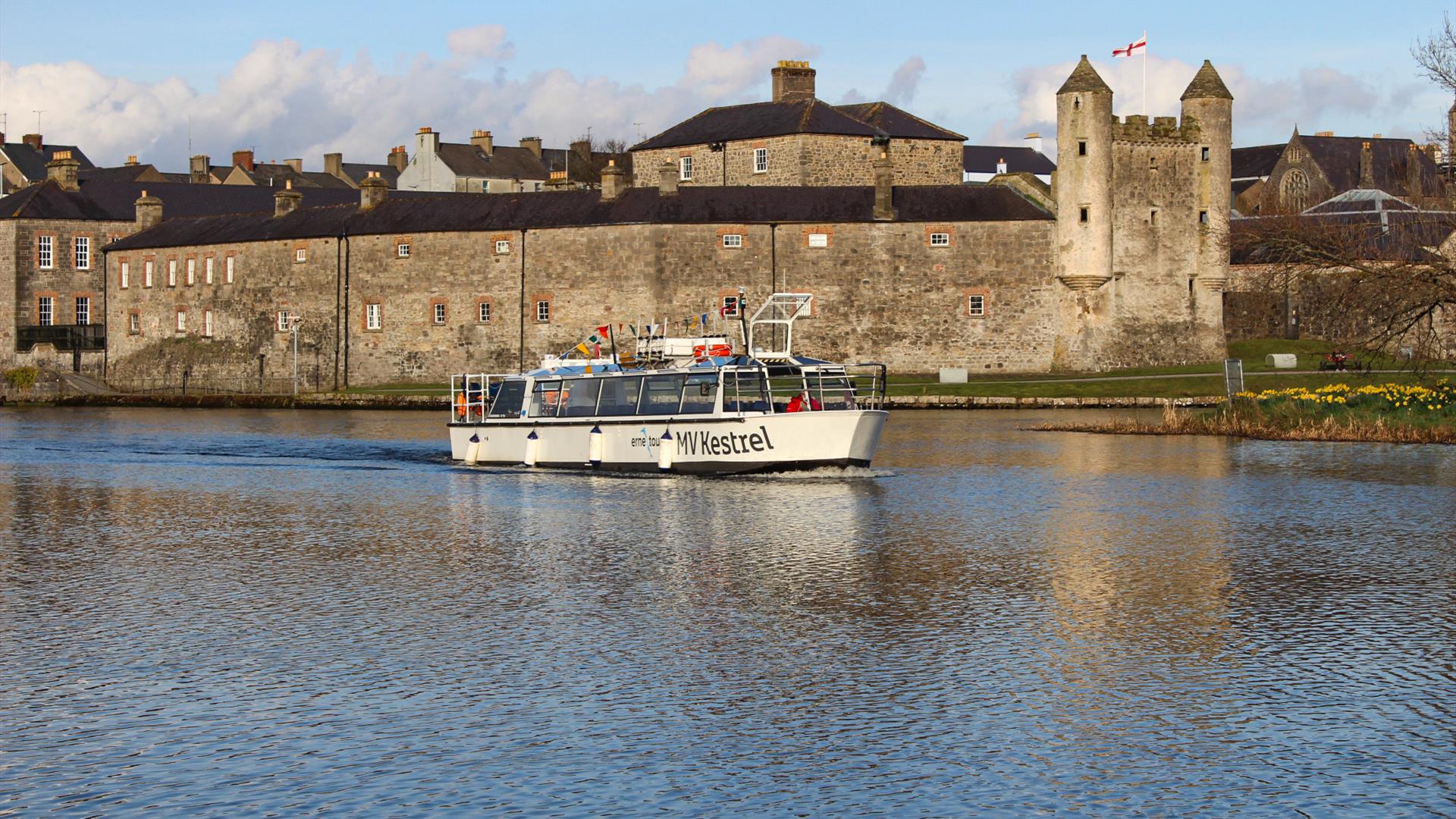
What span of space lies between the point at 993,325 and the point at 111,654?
57939 mm

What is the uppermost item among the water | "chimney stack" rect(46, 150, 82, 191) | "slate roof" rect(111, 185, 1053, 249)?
"chimney stack" rect(46, 150, 82, 191)

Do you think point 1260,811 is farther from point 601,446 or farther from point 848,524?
point 601,446

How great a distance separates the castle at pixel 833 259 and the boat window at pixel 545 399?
32230 mm

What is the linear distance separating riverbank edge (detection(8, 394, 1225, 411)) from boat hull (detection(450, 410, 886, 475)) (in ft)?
66.7

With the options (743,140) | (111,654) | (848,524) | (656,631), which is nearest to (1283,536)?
(848,524)

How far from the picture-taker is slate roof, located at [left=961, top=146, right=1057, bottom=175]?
4624 inches

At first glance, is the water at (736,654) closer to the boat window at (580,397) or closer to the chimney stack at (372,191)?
the boat window at (580,397)

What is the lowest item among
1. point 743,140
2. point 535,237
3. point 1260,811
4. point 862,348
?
point 1260,811

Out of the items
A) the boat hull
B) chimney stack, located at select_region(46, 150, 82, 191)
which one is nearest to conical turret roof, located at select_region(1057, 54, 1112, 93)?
the boat hull

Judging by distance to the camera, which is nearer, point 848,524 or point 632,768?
point 632,768

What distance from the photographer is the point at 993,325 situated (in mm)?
70000

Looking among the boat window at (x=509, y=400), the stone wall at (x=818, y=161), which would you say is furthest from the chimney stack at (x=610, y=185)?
the boat window at (x=509, y=400)

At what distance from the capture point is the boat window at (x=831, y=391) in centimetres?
3356

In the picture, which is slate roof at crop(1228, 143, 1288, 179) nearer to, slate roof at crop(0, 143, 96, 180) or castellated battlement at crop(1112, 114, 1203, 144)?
castellated battlement at crop(1112, 114, 1203, 144)
